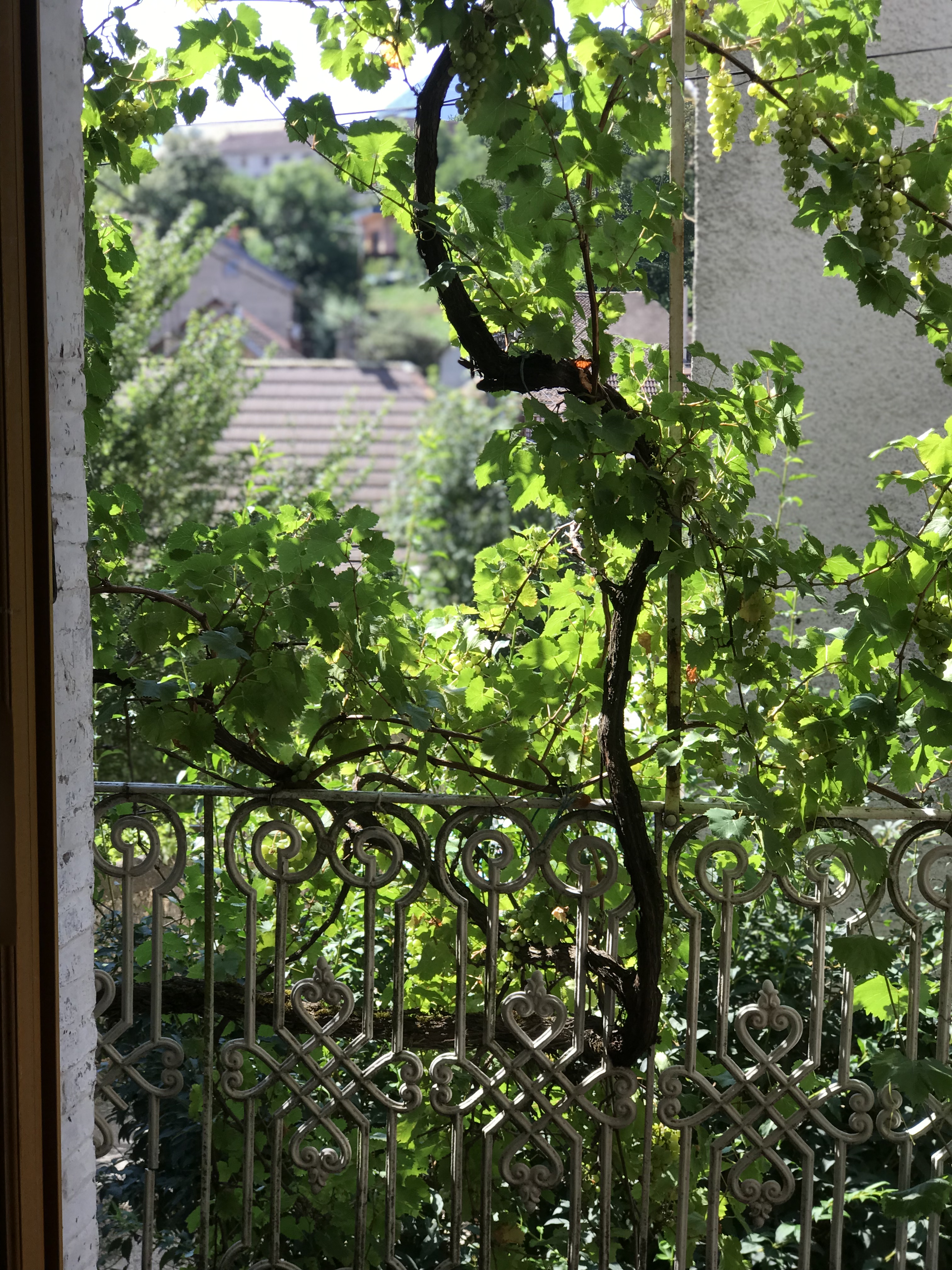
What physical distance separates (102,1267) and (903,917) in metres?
1.68

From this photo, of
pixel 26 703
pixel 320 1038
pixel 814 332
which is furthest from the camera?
pixel 814 332

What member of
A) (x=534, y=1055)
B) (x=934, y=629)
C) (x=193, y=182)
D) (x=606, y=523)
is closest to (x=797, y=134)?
(x=606, y=523)

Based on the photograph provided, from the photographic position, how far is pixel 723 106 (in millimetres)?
1866

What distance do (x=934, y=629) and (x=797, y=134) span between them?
2.45ft

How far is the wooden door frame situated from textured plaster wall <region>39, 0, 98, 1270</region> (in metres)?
0.04

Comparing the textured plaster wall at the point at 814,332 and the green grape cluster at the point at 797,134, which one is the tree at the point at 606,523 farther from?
the textured plaster wall at the point at 814,332

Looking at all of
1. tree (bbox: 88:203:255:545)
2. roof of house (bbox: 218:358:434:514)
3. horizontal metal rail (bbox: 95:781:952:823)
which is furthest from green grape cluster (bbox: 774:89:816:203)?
roof of house (bbox: 218:358:434:514)

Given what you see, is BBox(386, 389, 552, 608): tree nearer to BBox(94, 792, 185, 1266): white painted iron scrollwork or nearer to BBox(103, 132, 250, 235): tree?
BBox(94, 792, 185, 1266): white painted iron scrollwork

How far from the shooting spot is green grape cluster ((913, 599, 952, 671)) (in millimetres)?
1630

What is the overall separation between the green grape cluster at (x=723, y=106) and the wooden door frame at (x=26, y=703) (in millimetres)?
1094

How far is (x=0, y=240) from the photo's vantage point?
1.24 metres

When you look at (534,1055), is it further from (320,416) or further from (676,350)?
(320,416)

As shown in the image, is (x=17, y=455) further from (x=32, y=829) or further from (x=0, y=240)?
(x=32, y=829)

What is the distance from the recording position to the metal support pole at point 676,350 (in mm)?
1647
